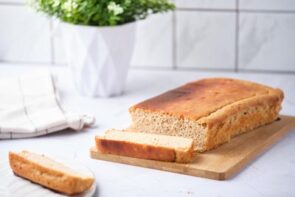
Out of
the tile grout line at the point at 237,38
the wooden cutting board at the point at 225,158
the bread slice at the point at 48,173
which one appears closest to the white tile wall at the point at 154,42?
the tile grout line at the point at 237,38

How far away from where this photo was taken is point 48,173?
46.9 inches

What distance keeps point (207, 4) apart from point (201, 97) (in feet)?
1.58

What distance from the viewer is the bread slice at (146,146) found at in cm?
129

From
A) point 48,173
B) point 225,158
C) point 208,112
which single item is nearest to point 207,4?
point 208,112

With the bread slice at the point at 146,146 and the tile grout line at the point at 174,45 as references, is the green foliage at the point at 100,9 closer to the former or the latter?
the tile grout line at the point at 174,45

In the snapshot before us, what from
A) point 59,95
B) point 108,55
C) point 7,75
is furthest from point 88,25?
point 7,75

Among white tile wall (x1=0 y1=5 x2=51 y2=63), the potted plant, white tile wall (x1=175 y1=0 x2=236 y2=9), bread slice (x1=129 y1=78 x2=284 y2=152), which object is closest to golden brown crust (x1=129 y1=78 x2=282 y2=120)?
bread slice (x1=129 y1=78 x2=284 y2=152)

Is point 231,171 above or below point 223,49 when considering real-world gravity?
below

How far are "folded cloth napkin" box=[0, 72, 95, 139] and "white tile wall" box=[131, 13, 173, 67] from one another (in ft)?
0.99

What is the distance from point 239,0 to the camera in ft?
6.12

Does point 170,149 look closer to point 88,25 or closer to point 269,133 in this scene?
point 269,133

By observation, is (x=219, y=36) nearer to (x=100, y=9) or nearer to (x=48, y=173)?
(x=100, y=9)

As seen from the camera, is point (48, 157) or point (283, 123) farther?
point (283, 123)

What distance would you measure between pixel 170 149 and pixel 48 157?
22 cm
